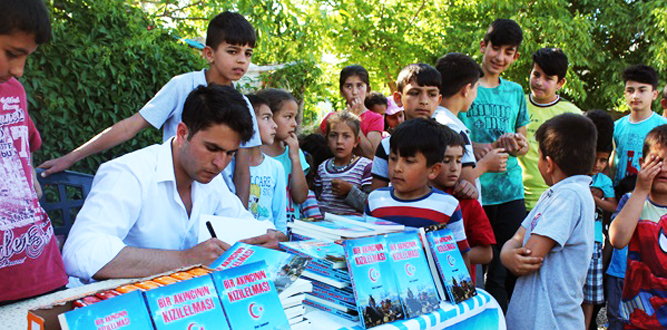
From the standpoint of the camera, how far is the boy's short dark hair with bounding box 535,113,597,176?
252 cm

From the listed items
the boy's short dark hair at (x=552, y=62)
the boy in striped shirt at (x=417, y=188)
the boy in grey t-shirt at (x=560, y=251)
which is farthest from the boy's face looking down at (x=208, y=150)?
the boy's short dark hair at (x=552, y=62)

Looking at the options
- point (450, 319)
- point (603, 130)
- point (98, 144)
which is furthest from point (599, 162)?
point (98, 144)

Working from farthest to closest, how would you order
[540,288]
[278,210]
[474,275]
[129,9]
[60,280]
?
[129,9]
[278,210]
[474,275]
[540,288]
[60,280]

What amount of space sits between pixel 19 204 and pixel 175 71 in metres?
2.96

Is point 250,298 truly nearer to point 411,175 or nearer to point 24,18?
point 24,18

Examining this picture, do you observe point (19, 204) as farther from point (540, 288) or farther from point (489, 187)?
point (489, 187)

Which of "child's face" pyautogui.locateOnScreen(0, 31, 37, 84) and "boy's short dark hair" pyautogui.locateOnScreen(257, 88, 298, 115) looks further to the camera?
"boy's short dark hair" pyautogui.locateOnScreen(257, 88, 298, 115)

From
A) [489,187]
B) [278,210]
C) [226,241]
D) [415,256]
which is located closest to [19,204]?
[226,241]

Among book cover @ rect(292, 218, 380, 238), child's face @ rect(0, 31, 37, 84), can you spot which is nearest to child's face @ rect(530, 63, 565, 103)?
book cover @ rect(292, 218, 380, 238)

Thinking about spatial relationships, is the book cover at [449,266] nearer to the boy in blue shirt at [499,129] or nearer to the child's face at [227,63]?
the boy in blue shirt at [499,129]

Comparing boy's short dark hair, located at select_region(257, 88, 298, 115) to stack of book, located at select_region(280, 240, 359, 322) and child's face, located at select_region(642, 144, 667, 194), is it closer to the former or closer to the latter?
stack of book, located at select_region(280, 240, 359, 322)

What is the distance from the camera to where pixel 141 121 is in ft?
9.75

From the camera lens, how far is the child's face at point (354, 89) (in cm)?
481

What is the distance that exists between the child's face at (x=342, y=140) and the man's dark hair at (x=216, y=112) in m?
1.93
